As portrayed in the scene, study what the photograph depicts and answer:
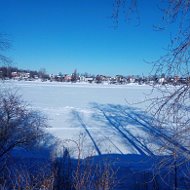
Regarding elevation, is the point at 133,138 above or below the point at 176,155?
below

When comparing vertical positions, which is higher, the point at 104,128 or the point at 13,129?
the point at 13,129

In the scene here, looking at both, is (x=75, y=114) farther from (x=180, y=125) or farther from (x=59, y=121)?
(x=180, y=125)

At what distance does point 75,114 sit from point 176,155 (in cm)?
1968

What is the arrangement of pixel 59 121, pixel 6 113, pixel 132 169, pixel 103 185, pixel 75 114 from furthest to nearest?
pixel 75 114
pixel 59 121
pixel 6 113
pixel 132 169
pixel 103 185

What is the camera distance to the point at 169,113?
307cm

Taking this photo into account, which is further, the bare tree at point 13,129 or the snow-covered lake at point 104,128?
the snow-covered lake at point 104,128

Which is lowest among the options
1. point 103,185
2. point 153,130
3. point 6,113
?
point 6,113

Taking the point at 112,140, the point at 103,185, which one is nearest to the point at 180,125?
the point at 103,185

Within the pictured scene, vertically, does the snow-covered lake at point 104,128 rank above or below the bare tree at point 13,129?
below

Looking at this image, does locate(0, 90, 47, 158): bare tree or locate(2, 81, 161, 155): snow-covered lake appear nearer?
locate(0, 90, 47, 158): bare tree

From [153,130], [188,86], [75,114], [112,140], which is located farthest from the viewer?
[75,114]

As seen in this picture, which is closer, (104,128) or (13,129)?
(13,129)

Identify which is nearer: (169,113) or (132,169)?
(169,113)

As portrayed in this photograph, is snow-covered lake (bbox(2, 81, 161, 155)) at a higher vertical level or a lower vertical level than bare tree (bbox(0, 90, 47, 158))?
lower
